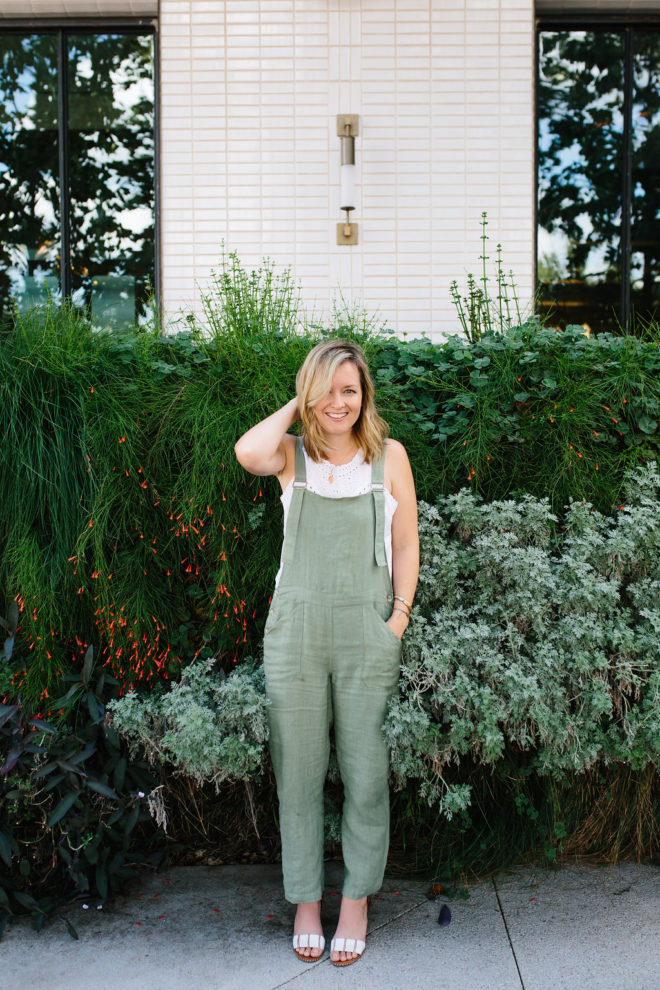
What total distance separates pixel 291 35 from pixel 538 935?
4775 millimetres

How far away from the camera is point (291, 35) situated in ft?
15.9

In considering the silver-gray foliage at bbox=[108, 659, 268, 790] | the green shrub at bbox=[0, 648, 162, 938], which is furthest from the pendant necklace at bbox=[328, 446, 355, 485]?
the green shrub at bbox=[0, 648, 162, 938]

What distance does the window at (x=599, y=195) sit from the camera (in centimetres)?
545

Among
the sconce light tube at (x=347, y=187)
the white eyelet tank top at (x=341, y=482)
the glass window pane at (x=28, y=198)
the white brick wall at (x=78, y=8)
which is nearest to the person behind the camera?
the white eyelet tank top at (x=341, y=482)

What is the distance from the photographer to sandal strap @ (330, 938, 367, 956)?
2479mm

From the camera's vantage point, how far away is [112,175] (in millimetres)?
5449

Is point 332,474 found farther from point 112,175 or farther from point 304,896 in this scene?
point 112,175

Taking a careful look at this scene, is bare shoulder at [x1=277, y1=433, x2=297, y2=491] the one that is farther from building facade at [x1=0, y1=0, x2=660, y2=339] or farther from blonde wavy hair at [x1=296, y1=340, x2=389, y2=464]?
building facade at [x1=0, y1=0, x2=660, y2=339]

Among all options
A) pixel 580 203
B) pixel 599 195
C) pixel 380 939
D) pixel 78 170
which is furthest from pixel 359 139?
pixel 380 939

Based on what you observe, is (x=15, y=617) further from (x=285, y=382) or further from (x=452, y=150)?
(x=452, y=150)

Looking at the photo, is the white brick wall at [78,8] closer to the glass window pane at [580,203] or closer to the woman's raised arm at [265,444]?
the glass window pane at [580,203]

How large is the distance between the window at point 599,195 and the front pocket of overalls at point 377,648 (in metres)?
3.66

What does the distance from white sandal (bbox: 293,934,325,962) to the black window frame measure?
12.5ft

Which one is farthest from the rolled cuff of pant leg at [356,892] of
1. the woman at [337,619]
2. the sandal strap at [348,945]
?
the sandal strap at [348,945]
